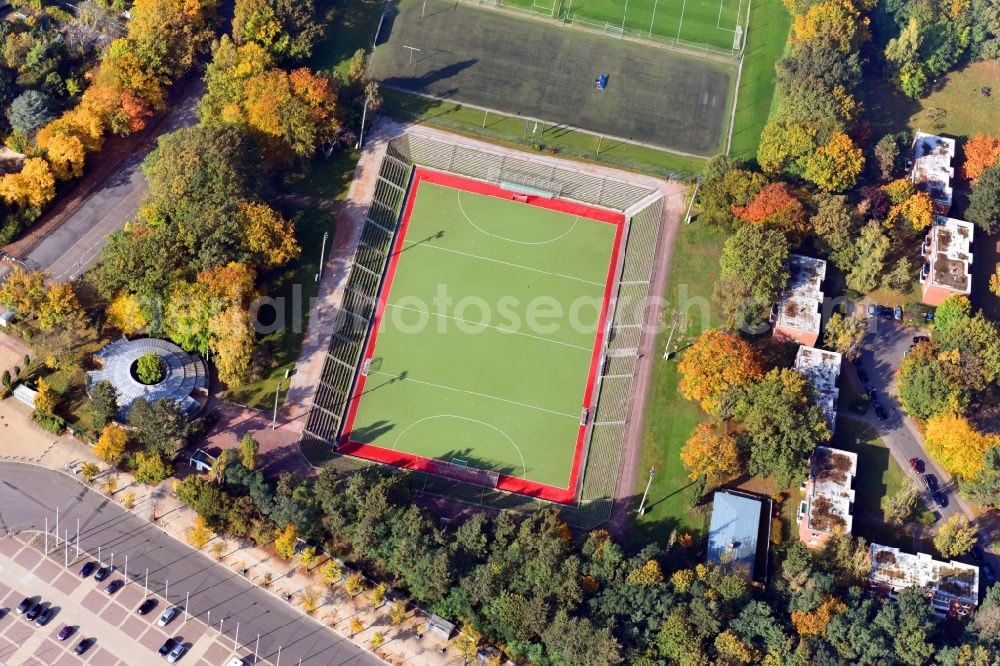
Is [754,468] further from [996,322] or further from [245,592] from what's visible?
[245,592]

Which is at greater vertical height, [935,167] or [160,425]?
[935,167]

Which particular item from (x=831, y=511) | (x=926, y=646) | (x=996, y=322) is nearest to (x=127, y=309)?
(x=831, y=511)

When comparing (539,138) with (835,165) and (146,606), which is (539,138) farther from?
(146,606)

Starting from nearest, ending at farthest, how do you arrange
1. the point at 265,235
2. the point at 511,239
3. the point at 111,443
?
the point at 111,443, the point at 265,235, the point at 511,239

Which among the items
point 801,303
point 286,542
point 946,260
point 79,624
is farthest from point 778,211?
point 79,624

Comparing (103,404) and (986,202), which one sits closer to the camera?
(103,404)

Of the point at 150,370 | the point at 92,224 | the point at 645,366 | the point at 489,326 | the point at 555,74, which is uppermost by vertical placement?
the point at 555,74

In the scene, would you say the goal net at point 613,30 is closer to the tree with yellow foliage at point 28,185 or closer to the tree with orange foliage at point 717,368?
the tree with orange foliage at point 717,368

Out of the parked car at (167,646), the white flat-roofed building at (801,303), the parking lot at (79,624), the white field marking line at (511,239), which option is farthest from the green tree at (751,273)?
the parked car at (167,646)
